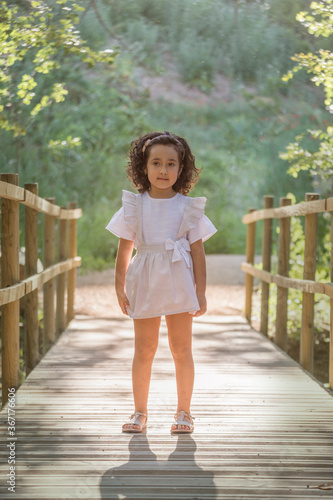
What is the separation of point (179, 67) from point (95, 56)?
10.4m

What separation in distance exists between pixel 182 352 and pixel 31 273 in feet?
4.76

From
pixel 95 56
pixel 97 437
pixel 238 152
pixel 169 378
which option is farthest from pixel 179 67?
pixel 97 437

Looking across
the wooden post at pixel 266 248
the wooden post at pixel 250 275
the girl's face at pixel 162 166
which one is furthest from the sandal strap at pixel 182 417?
the wooden post at pixel 250 275

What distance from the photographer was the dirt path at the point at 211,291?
741 cm

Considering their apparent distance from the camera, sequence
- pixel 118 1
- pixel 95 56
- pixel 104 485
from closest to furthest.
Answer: pixel 104 485 → pixel 95 56 → pixel 118 1

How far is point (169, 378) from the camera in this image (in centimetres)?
366

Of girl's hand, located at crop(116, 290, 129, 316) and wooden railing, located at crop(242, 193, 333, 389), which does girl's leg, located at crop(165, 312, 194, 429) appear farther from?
wooden railing, located at crop(242, 193, 333, 389)

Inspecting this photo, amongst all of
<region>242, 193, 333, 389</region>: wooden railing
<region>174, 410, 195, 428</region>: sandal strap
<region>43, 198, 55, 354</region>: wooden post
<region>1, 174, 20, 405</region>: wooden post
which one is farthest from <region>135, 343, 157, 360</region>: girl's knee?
<region>43, 198, 55, 354</region>: wooden post

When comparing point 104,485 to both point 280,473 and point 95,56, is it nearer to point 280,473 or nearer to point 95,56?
point 280,473

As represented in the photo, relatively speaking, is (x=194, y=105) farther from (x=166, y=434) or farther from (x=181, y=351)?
(x=166, y=434)

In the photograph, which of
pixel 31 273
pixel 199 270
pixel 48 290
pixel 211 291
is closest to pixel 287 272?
pixel 48 290

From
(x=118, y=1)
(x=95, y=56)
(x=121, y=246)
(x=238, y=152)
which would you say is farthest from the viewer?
(x=238, y=152)

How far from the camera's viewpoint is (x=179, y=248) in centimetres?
273

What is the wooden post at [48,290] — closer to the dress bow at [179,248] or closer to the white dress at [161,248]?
the white dress at [161,248]
